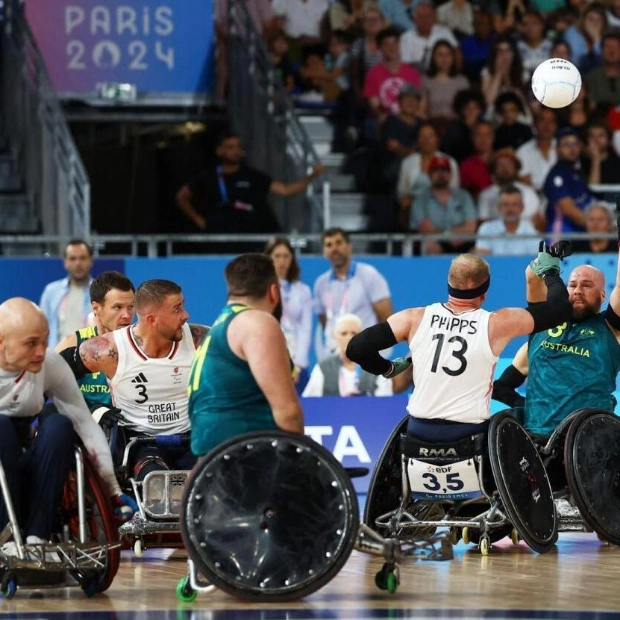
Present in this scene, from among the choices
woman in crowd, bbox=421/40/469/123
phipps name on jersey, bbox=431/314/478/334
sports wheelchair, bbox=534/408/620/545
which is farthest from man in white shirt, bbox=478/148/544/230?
phipps name on jersey, bbox=431/314/478/334

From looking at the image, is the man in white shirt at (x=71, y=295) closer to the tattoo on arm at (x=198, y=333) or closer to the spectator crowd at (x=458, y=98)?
the spectator crowd at (x=458, y=98)

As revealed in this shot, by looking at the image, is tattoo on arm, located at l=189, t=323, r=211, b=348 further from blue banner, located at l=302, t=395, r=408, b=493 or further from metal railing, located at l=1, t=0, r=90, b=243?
metal railing, located at l=1, t=0, r=90, b=243

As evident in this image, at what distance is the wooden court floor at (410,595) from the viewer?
740 cm

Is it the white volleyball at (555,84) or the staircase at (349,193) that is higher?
the white volleyball at (555,84)

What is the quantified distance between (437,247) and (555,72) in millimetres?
4983

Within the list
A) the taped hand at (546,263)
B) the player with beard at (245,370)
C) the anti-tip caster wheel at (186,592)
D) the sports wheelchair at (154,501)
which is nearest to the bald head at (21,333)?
the player with beard at (245,370)

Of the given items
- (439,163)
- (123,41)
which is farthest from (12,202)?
(439,163)

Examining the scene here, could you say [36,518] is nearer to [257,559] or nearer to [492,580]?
[257,559]

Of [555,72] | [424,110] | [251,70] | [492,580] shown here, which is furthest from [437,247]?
[492,580]

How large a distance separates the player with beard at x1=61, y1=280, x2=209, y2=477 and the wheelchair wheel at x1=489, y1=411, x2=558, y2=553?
1.96 meters

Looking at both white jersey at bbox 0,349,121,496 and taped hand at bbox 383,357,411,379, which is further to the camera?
taped hand at bbox 383,357,411,379

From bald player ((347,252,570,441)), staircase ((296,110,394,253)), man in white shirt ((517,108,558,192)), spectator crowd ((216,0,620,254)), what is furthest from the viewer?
staircase ((296,110,394,253))

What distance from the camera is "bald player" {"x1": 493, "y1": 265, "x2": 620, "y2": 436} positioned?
10781 mm

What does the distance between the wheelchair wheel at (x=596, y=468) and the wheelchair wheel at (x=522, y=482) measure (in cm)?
33
